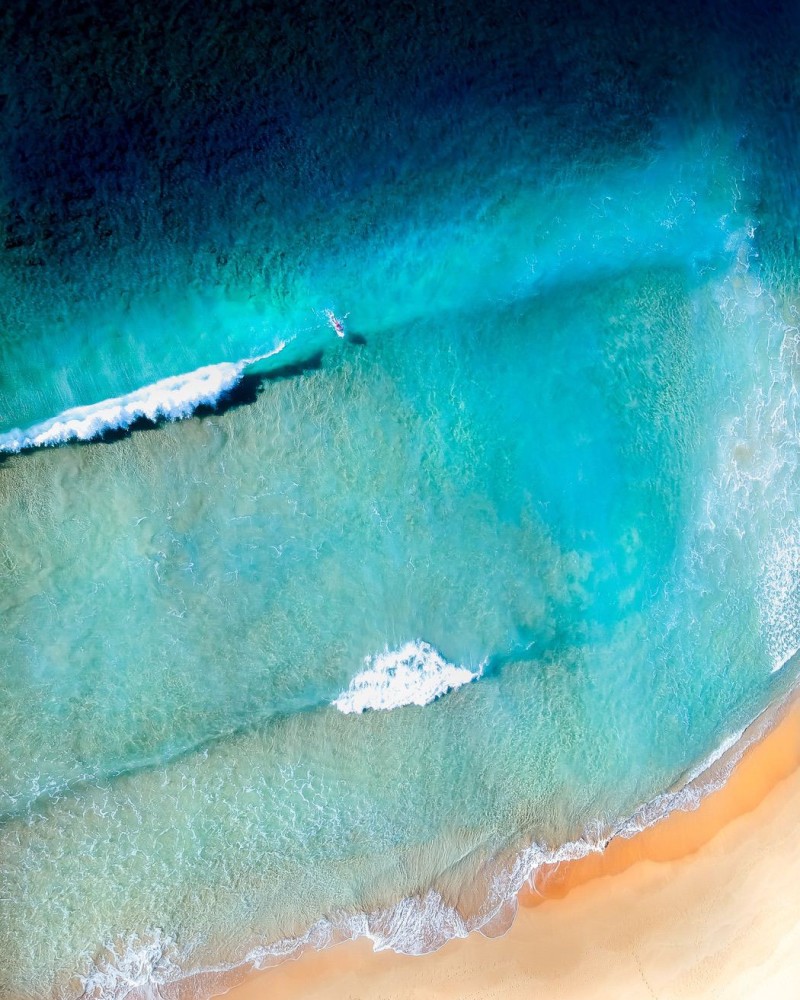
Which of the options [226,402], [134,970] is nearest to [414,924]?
[134,970]

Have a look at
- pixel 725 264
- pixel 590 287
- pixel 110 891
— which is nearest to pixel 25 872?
pixel 110 891

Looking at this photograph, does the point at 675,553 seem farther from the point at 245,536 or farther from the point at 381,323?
the point at 245,536

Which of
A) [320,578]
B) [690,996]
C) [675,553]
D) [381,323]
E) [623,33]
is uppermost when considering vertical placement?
[623,33]

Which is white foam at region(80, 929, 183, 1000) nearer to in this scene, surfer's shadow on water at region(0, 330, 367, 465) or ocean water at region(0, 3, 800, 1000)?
ocean water at region(0, 3, 800, 1000)

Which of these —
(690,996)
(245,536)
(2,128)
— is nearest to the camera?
(2,128)

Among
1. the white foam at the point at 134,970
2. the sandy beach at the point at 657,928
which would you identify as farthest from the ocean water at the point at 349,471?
the sandy beach at the point at 657,928

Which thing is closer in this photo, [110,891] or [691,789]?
[110,891]

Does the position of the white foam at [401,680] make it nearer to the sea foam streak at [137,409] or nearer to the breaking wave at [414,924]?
the breaking wave at [414,924]

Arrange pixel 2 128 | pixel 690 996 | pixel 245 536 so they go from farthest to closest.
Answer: pixel 690 996
pixel 245 536
pixel 2 128
